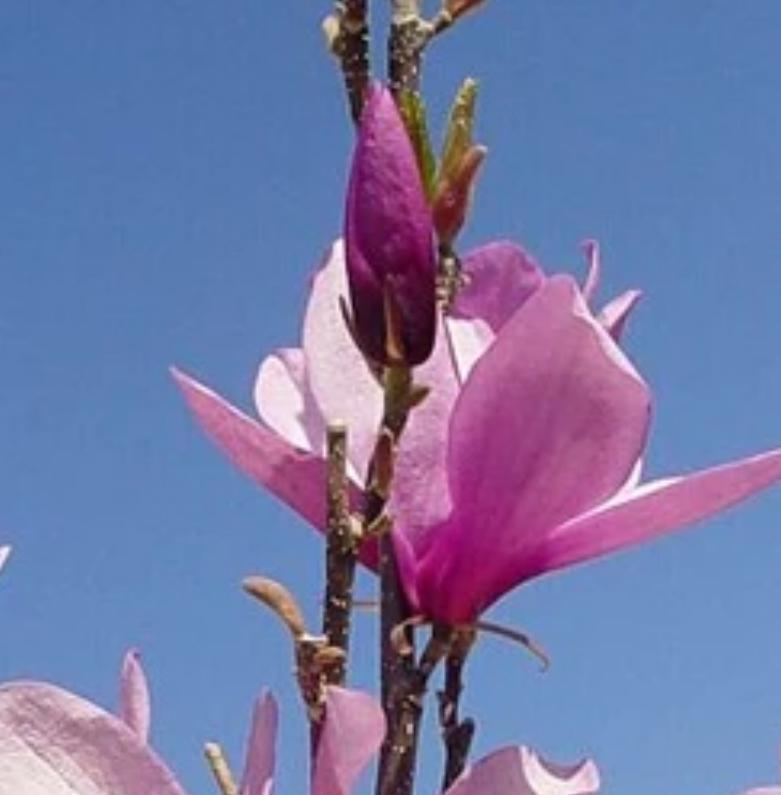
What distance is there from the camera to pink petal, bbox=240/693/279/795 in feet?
3.29

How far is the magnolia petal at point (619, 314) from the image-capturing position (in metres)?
1.17

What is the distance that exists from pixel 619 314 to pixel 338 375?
16cm

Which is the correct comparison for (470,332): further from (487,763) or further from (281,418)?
(487,763)

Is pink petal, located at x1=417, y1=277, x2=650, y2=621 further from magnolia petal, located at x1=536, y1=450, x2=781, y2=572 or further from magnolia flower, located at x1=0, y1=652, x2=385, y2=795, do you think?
magnolia flower, located at x1=0, y1=652, x2=385, y2=795

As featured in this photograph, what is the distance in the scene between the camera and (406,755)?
3.23 feet

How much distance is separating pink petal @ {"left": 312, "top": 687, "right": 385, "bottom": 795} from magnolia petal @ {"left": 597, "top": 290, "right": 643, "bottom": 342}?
33cm

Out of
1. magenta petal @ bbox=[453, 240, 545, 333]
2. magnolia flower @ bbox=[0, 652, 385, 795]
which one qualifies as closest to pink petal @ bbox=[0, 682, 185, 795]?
magnolia flower @ bbox=[0, 652, 385, 795]

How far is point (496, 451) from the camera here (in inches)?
41.7

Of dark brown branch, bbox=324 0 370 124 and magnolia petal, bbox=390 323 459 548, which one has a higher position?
dark brown branch, bbox=324 0 370 124

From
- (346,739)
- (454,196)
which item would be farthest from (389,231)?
(346,739)

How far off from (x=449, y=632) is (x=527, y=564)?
0.17ft

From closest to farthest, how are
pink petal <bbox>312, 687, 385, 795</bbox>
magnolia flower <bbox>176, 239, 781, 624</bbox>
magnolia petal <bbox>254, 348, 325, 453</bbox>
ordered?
pink petal <bbox>312, 687, 385, 795</bbox> < magnolia flower <bbox>176, 239, 781, 624</bbox> < magnolia petal <bbox>254, 348, 325, 453</bbox>

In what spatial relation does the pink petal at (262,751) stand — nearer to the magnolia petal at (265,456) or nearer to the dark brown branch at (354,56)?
the magnolia petal at (265,456)

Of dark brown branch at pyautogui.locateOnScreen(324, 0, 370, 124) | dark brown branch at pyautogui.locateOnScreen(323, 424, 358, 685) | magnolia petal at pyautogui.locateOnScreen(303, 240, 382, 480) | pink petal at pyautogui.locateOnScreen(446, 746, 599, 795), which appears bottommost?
pink petal at pyautogui.locateOnScreen(446, 746, 599, 795)
